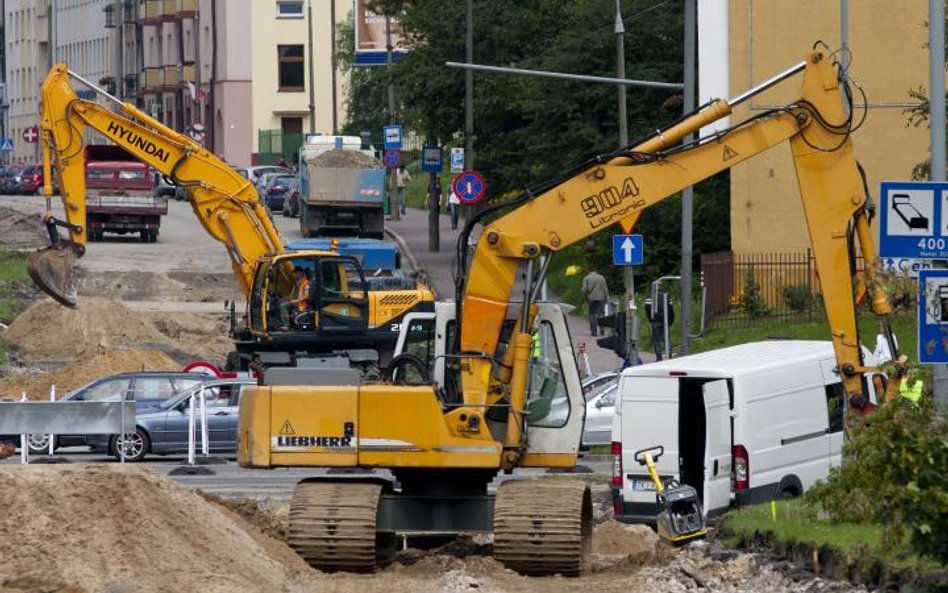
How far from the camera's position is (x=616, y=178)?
→ 1927 cm

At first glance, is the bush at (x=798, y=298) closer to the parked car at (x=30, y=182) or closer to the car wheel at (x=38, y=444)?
the car wheel at (x=38, y=444)

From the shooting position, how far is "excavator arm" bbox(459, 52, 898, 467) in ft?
61.4

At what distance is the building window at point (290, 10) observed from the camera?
354ft

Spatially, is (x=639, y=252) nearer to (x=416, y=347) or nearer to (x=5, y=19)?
(x=416, y=347)

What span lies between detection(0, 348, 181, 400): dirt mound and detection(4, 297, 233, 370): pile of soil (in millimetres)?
3195

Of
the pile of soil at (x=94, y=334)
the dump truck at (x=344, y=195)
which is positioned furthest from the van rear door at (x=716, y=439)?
the dump truck at (x=344, y=195)

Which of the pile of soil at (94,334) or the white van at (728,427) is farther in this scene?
the pile of soil at (94,334)

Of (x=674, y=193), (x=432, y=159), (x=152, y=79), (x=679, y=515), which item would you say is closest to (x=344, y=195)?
(x=432, y=159)

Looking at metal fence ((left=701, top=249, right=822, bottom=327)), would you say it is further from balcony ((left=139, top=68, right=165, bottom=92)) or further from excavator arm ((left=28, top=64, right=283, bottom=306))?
balcony ((left=139, top=68, right=165, bottom=92))

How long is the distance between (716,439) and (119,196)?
153 feet

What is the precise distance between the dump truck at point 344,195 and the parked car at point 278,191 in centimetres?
1866

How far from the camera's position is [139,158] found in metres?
34.6

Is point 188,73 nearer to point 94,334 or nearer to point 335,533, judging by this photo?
point 94,334

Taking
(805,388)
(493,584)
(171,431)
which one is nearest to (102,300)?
(171,431)
